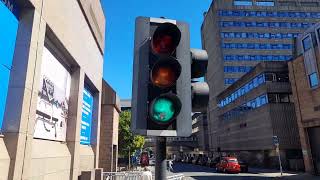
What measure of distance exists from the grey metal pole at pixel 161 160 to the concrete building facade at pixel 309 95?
2924 cm

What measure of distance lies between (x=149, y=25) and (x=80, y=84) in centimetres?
917

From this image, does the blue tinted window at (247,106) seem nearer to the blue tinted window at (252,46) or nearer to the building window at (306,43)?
the building window at (306,43)

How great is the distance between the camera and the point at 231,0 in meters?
77.0

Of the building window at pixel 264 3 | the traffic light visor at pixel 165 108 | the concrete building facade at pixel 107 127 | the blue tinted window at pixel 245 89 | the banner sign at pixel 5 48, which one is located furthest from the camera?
the building window at pixel 264 3

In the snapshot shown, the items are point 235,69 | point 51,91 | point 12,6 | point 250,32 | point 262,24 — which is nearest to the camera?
point 12,6

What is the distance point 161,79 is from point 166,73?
0.08 m

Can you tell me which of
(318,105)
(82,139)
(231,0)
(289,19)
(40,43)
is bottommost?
(82,139)

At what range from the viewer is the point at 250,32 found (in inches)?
2904

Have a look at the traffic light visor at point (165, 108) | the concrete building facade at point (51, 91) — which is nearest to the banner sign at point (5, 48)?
the concrete building facade at point (51, 91)

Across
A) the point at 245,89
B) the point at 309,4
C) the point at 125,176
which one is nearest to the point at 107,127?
the point at 125,176

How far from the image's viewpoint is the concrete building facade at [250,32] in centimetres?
7175

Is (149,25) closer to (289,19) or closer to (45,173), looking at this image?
(45,173)

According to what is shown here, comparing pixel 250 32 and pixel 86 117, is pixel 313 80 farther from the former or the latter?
pixel 250 32

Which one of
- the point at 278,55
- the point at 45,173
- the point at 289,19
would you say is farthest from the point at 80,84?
the point at 289,19
